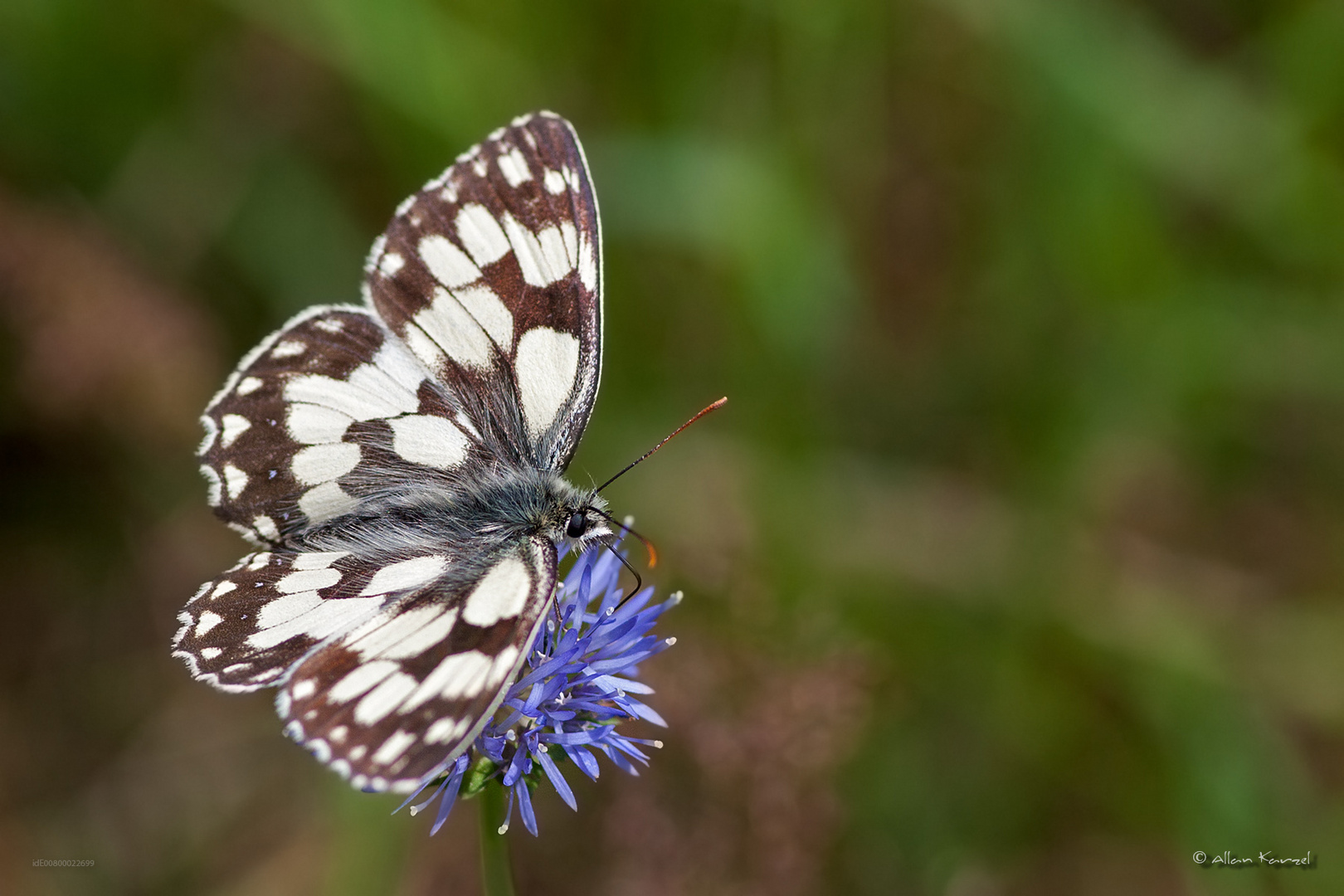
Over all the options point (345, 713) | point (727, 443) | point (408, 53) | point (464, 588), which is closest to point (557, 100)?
point (408, 53)

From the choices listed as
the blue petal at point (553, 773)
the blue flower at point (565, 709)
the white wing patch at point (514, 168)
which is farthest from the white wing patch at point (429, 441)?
the blue petal at point (553, 773)

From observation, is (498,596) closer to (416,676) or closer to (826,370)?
(416,676)

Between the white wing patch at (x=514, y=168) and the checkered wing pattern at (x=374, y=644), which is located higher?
the white wing patch at (x=514, y=168)

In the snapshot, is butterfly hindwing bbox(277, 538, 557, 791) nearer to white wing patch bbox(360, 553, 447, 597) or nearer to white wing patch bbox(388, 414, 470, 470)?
white wing patch bbox(360, 553, 447, 597)

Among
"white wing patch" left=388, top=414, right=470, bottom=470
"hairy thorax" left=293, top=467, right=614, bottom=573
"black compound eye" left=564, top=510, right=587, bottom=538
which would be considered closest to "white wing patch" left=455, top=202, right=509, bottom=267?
"white wing patch" left=388, top=414, right=470, bottom=470

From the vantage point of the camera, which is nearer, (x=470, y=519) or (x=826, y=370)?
(x=470, y=519)

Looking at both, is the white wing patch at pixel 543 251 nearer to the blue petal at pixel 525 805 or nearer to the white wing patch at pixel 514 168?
the white wing patch at pixel 514 168

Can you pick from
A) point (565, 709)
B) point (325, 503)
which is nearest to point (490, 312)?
point (325, 503)
